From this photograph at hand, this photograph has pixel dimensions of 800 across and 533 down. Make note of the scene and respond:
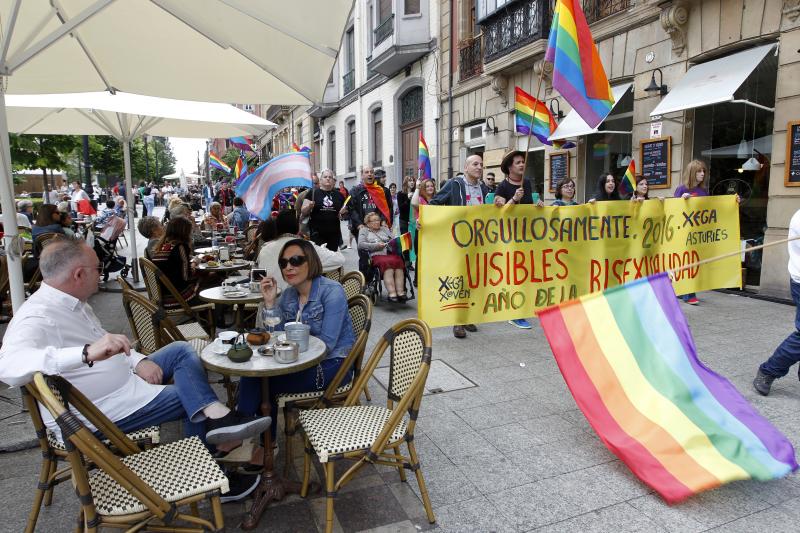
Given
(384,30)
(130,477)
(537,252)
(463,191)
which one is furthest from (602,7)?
(130,477)

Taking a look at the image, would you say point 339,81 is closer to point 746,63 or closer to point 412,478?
point 746,63

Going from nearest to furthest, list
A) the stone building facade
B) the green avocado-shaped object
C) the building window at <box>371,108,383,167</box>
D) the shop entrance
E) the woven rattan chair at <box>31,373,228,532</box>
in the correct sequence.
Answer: the woven rattan chair at <box>31,373,228,532</box>
the green avocado-shaped object
the stone building facade
the shop entrance
the building window at <box>371,108,383,167</box>

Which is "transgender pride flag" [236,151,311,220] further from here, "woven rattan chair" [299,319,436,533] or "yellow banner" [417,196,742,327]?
"woven rattan chair" [299,319,436,533]

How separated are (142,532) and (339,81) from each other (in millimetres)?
25402

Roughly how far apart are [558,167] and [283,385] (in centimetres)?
987

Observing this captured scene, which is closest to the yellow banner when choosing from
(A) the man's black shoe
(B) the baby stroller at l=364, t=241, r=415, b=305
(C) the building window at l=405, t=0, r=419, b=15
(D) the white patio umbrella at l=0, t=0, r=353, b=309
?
(A) the man's black shoe

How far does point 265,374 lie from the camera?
2.72 meters

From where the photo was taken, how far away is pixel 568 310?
10.7ft

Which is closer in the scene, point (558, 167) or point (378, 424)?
point (378, 424)

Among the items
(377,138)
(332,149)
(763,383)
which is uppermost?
(332,149)

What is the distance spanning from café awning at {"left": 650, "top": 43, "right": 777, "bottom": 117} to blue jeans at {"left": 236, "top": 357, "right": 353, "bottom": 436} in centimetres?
710

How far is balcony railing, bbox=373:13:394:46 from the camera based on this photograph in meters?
17.6

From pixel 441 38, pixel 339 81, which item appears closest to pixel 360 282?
pixel 441 38

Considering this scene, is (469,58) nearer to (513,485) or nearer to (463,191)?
(463,191)
